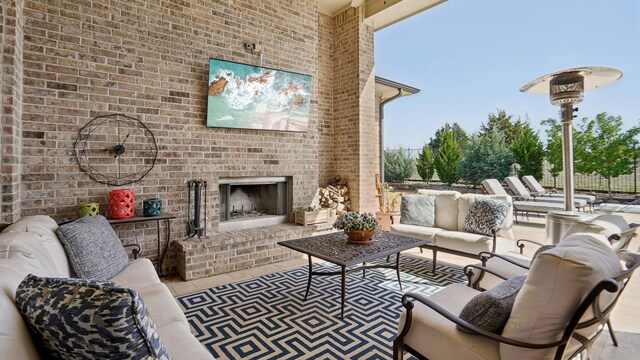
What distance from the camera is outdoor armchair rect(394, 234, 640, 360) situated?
1.22m

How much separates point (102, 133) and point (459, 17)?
10.3 meters

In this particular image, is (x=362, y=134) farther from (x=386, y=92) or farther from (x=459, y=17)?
(x=459, y=17)

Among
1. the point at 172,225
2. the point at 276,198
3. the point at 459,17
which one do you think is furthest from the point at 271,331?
the point at 459,17

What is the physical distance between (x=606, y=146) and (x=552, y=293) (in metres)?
9.70

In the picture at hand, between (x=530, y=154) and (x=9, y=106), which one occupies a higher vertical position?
(x=530, y=154)

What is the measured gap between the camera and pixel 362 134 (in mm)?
5770

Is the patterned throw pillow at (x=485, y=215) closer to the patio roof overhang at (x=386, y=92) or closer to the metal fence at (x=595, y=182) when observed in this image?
the patio roof overhang at (x=386, y=92)

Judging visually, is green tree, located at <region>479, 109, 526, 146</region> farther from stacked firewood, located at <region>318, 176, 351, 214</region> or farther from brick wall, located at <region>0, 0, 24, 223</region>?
brick wall, located at <region>0, 0, 24, 223</region>

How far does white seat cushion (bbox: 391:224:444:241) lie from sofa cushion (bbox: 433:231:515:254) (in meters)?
0.08

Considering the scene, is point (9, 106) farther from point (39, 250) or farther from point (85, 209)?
point (39, 250)

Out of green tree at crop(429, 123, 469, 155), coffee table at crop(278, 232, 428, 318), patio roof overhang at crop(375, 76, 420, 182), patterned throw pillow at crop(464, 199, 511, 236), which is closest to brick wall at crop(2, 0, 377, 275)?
coffee table at crop(278, 232, 428, 318)

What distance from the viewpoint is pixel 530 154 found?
10.3m

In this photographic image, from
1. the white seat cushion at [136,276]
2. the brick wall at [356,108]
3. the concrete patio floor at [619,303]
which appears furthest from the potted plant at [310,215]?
the white seat cushion at [136,276]

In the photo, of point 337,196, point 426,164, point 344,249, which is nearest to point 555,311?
point 344,249
